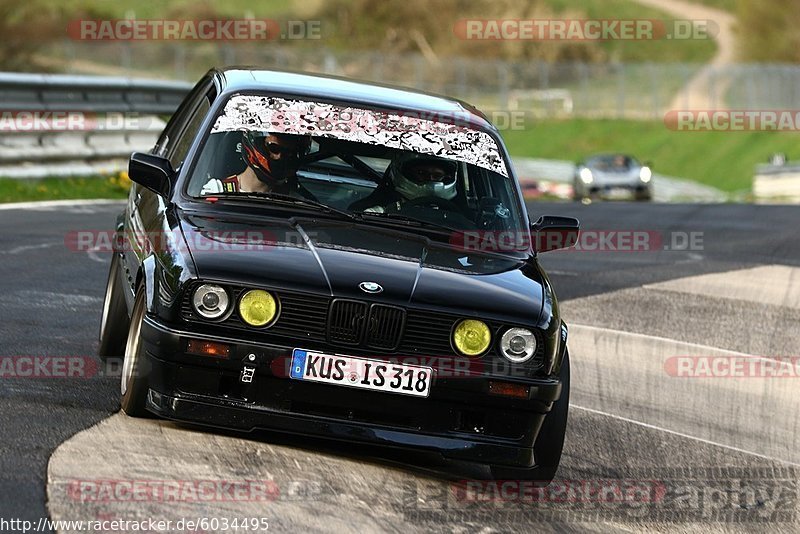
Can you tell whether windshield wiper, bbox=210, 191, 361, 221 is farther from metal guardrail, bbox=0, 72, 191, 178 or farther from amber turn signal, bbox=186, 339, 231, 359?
metal guardrail, bbox=0, 72, 191, 178

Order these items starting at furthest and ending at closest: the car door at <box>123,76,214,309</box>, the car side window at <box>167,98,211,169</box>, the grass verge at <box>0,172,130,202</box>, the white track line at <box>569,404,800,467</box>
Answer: the grass verge at <box>0,172,130,202</box> → the white track line at <box>569,404,800,467</box> → the car side window at <box>167,98,211,169</box> → the car door at <box>123,76,214,309</box>

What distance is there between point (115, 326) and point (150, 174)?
3.31 ft

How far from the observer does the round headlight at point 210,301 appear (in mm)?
5922

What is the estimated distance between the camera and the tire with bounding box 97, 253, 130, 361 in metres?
7.57

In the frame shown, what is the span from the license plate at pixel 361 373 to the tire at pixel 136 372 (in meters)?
0.66

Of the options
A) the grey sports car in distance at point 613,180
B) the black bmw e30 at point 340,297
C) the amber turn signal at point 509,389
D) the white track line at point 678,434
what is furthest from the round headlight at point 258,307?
the grey sports car in distance at point 613,180

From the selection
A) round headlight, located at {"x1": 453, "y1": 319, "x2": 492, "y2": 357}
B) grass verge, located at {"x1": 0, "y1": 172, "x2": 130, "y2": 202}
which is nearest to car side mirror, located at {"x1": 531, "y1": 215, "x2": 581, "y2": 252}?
round headlight, located at {"x1": 453, "y1": 319, "x2": 492, "y2": 357}

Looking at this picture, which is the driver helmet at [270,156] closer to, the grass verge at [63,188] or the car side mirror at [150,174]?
the car side mirror at [150,174]

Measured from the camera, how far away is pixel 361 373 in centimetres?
591

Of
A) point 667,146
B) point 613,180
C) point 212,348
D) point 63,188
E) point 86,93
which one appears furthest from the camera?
point 667,146

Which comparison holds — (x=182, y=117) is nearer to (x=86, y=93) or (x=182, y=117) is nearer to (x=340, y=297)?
(x=340, y=297)

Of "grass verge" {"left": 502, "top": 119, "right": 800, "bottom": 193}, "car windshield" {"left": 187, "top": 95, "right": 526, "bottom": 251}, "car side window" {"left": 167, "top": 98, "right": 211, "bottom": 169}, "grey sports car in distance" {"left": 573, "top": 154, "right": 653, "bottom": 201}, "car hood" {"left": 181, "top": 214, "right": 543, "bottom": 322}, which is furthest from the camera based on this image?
"grass verge" {"left": 502, "top": 119, "right": 800, "bottom": 193}

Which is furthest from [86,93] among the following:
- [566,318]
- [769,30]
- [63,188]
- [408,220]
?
[769,30]

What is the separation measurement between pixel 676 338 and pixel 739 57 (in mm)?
82599
